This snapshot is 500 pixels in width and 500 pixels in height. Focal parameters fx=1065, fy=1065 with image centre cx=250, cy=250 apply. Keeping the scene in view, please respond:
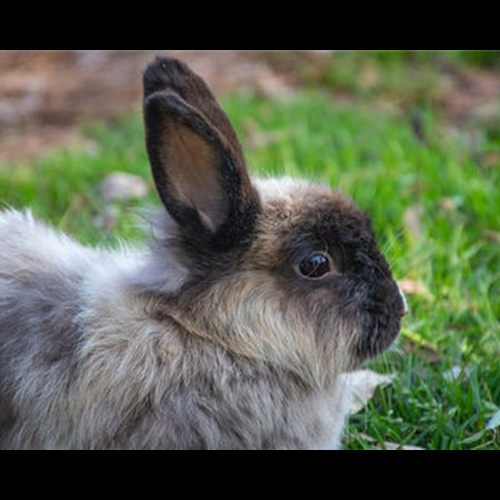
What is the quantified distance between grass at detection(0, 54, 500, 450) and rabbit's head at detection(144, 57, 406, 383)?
0.48 meters

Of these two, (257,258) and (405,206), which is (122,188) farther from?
(257,258)

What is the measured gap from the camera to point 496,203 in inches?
216

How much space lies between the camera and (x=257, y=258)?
3.40m

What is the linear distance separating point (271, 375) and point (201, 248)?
460 millimetres

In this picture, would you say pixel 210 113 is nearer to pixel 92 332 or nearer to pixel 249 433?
pixel 92 332

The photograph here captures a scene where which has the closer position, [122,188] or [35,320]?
[35,320]

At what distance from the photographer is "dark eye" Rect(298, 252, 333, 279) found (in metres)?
3.44

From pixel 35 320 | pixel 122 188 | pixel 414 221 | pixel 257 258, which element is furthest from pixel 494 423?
pixel 122 188

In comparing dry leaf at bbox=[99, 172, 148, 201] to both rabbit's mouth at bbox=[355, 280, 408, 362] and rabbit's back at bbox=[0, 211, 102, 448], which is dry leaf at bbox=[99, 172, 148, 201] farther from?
rabbit's mouth at bbox=[355, 280, 408, 362]

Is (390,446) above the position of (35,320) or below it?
below

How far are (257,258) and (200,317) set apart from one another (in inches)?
10.4

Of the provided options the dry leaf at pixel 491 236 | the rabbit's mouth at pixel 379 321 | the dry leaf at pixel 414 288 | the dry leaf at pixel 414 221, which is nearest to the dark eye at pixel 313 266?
the rabbit's mouth at pixel 379 321
